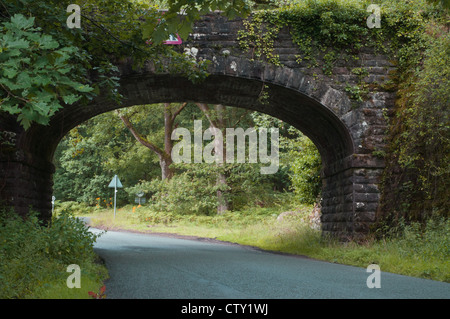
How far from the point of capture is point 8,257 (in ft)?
21.0

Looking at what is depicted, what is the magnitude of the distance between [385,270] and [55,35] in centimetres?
634

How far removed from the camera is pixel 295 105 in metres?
12.8

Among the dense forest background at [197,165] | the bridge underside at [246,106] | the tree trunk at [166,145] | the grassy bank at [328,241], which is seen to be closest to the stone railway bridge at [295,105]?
the bridge underside at [246,106]

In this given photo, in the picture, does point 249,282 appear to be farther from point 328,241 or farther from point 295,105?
point 295,105

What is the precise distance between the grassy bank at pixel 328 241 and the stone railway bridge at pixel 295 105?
964 millimetres

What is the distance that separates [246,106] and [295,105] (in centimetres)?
187

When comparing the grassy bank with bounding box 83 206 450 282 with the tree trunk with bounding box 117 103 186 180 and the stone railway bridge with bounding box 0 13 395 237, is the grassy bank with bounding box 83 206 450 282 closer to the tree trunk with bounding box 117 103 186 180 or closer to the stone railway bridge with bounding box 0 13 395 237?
the stone railway bridge with bounding box 0 13 395 237

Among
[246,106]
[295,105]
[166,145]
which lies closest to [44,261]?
[295,105]

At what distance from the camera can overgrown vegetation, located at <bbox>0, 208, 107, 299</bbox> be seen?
499cm

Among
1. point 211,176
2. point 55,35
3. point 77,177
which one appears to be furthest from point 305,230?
point 77,177

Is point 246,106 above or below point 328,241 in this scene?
above

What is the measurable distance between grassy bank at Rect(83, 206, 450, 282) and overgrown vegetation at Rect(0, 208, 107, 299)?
478cm

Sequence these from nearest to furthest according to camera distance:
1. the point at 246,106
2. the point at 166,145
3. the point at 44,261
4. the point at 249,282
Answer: the point at 249,282, the point at 44,261, the point at 246,106, the point at 166,145
